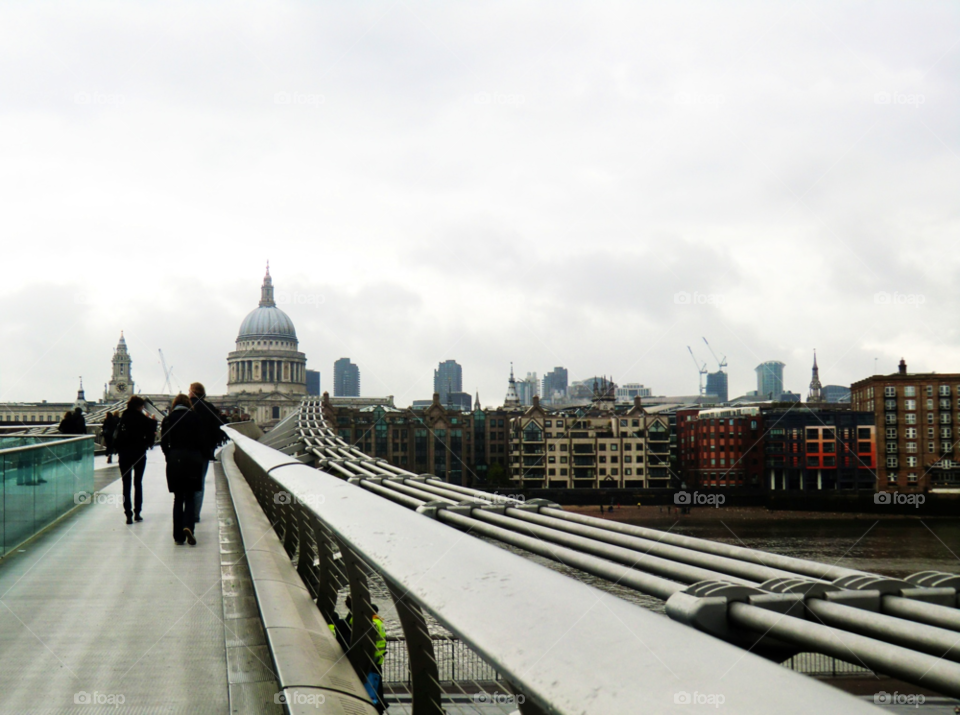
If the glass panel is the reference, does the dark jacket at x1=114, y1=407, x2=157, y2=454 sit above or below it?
above

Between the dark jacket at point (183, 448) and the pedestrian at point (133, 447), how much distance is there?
1.14m

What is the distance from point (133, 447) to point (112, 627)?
171 inches

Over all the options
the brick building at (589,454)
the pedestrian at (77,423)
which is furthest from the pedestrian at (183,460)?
the brick building at (589,454)

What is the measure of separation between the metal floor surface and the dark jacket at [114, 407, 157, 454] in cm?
128

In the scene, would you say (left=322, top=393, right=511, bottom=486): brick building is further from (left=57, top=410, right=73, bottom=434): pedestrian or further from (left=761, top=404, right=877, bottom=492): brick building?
(left=57, top=410, right=73, bottom=434): pedestrian

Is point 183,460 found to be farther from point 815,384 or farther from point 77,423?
point 815,384

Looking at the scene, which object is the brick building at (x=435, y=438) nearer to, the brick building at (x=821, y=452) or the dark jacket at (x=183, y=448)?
the brick building at (x=821, y=452)

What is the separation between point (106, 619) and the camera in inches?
164

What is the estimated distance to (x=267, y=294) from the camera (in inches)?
5689

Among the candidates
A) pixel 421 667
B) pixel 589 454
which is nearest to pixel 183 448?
pixel 421 667

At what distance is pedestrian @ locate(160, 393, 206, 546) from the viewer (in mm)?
6613

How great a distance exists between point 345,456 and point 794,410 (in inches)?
3563

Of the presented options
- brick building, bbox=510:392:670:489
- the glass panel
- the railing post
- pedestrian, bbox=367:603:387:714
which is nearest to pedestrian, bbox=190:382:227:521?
the glass panel

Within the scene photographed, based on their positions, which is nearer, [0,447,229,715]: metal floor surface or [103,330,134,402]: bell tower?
[0,447,229,715]: metal floor surface
